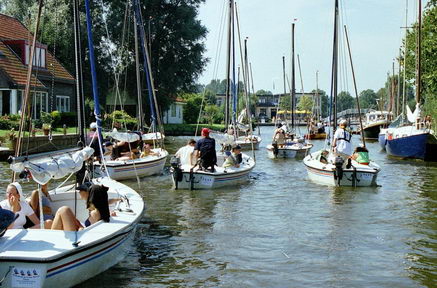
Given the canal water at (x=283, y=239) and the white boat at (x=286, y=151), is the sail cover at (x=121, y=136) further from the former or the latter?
the white boat at (x=286, y=151)

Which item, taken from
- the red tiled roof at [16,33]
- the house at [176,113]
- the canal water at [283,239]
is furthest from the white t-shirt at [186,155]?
the house at [176,113]

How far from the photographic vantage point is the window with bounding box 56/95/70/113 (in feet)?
145

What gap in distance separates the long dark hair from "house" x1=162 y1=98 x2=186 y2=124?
61.5 m

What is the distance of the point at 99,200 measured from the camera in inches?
381

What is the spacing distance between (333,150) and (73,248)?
1379 centimetres

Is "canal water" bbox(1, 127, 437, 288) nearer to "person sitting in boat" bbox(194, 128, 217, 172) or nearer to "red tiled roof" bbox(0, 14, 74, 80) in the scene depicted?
"person sitting in boat" bbox(194, 128, 217, 172)

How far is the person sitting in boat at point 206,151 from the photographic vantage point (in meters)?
18.7

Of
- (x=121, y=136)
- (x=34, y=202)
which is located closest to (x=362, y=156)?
(x=121, y=136)

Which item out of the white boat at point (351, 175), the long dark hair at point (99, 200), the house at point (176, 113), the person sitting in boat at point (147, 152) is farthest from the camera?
the house at point (176, 113)

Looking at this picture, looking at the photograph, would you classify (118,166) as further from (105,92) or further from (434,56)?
(105,92)

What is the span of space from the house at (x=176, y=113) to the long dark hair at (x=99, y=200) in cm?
6152

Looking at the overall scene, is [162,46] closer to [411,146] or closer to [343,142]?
[411,146]

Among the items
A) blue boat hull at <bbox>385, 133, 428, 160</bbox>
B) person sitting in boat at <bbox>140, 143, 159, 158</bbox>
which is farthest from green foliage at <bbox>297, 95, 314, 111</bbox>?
person sitting in boat at <bbox>140, 143, 159, 158</bbox>

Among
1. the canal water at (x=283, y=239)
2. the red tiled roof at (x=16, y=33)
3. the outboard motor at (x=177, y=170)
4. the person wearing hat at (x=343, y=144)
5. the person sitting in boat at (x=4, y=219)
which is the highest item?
the red tiled roof at (x=16, y=33)
